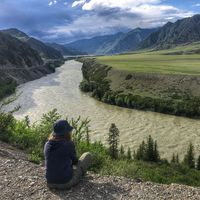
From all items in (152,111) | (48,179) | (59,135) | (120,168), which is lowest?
(152,111)

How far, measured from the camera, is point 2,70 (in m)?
126

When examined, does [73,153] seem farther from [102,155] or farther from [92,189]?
[102,155]

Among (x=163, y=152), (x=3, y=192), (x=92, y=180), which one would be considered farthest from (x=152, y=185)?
(x=163, y=152)

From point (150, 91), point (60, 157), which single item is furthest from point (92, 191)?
point (150, 91)

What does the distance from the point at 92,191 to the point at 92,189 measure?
0.15 m

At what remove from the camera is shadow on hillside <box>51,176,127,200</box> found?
35.1 ft

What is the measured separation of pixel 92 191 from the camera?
11016 mm

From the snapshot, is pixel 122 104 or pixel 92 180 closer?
pixel 92 180

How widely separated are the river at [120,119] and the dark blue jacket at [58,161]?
34614 mm

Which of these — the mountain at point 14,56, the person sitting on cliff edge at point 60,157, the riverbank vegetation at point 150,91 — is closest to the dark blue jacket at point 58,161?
the person sitting on cliff edge at point 60,157

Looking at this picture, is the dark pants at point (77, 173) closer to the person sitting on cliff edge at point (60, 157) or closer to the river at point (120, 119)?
the person sitting on cliff edge at point (60, 157)

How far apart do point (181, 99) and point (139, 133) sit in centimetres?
2863

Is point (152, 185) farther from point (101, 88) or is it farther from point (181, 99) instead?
point (101, 88)

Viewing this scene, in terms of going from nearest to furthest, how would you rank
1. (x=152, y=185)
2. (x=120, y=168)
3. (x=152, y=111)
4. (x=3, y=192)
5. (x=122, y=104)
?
1. (x=3, y=192)
2. (x=152, y=185)
3. (x=120, y=168)
4. (x=152, y=111)
5. (x=122, y=104)
